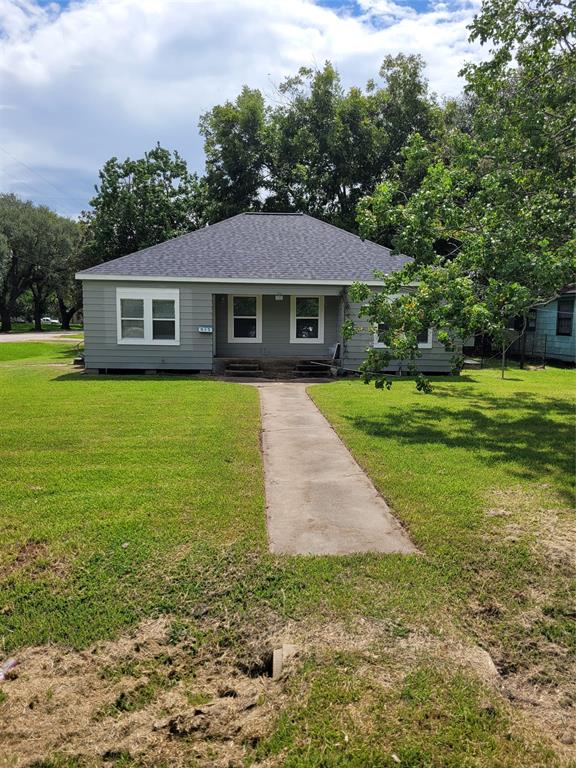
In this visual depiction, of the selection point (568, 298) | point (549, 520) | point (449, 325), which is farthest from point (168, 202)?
point (549, 520)

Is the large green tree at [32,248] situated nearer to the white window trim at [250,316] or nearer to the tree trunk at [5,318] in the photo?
the tree trunk at [5,318]

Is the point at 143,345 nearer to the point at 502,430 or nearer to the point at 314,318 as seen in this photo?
the point at 314,318

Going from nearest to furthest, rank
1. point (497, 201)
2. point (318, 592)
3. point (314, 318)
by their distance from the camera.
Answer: point (318, 592) → point (497, 201) → point (314, 318)

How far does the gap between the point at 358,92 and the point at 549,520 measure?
1066 inches

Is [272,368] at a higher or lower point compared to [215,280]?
lower

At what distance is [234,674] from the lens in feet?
8.81

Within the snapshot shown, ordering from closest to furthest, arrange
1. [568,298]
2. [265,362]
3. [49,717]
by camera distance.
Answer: [49,717] < [265,362] < [568,298]

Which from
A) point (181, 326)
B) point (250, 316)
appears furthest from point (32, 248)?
point (181, 326)

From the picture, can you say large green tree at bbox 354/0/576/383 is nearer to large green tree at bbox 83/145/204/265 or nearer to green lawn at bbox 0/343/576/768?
green lawn at bbox 0/343/576/768

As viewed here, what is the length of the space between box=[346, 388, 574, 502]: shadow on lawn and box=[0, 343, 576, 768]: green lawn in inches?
2.7

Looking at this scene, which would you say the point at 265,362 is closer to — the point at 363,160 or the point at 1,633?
the point at 1,633

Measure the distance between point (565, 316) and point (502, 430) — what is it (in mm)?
14178

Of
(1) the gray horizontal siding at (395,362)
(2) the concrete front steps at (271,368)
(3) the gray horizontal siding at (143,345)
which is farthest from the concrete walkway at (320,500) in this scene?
(1) the gray horizontal siding at (395,362)

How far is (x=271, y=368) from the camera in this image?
612 inches
